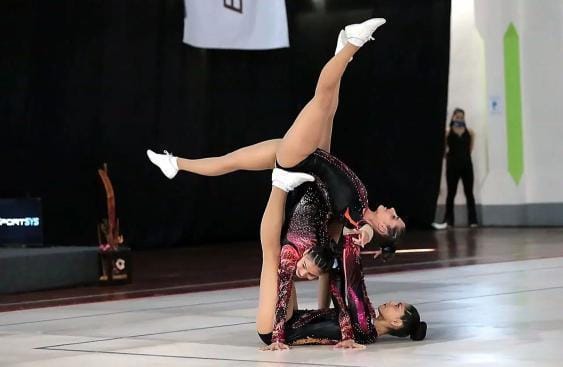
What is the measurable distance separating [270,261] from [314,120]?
54cm

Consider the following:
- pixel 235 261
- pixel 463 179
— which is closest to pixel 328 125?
pixel 235 261

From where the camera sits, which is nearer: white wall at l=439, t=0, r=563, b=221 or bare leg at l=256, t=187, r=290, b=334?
bare leg at l=256, t=187, r=290, b=334

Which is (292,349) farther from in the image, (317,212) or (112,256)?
(112,256)

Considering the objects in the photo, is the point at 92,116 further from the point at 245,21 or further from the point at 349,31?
the point at 349,31

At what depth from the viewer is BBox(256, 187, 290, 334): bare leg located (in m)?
4.07

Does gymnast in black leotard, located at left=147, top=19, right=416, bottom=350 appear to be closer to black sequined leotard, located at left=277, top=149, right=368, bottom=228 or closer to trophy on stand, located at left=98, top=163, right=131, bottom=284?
black sequined leotard, located at left=277, top=149, right=368, bottom=228

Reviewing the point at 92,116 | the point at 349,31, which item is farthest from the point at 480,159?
the point at 349,31

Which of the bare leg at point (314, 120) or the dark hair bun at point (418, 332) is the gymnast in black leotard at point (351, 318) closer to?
the dark hair bun at point (418, 332)

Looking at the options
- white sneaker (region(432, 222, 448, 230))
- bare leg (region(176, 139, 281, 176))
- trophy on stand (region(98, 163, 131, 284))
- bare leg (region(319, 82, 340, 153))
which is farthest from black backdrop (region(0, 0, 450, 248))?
bare leg (region(319, 82, 340, 153))

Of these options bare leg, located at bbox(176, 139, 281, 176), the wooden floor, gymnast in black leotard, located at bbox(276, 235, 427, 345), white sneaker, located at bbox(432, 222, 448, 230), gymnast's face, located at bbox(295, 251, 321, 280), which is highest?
bare leg, located at bbox(176, 139, 281, 176)

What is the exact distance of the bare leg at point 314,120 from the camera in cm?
404

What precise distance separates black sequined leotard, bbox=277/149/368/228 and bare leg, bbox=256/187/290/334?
0.47 ft

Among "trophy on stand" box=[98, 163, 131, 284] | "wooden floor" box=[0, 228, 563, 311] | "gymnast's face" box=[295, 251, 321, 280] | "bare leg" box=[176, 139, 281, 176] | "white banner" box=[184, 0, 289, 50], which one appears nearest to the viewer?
"gymnast's face" box=[295, 251, 321, 280]

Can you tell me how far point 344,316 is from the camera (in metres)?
3.98
